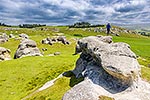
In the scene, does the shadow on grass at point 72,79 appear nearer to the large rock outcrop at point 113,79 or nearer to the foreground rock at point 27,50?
the large rock outcrop at point 113,79

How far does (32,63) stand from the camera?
58719 mm

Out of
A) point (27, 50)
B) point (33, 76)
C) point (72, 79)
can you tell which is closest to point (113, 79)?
point (72, 79)

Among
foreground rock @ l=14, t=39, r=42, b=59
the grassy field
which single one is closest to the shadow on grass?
the grassy field

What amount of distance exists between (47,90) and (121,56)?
11.9m

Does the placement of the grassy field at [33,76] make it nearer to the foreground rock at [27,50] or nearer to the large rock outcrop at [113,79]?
the large rock outcrop at [113,79]

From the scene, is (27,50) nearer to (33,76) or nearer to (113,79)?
(33,76)

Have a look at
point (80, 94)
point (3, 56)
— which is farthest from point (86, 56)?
point (3, 56)

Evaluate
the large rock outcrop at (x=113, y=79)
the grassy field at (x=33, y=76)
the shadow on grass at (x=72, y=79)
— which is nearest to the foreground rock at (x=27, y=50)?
the grassy field at (x=33, y=76)

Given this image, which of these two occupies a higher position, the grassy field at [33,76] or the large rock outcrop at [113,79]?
the large rock outcrop at [113,79]

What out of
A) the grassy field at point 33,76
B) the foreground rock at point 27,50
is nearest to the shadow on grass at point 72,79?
the grassy field at point 33,76

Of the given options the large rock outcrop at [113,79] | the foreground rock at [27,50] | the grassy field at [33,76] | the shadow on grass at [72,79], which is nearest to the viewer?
the large rock outcrop at [113,79]

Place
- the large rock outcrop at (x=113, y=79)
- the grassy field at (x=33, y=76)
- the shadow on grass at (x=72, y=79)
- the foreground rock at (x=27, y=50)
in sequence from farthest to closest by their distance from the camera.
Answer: the foreground rock at (x=27, y=50) < the grassy field at (x=33, y=76) < the shadow on grass at (x=72, y=79) < the large rock outcrop at (x=113, y=79)

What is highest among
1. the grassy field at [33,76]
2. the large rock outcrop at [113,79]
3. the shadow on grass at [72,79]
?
the large rock outcrop at [113,79]

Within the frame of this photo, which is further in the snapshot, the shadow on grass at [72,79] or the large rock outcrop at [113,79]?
the shadow on grass at [72,79]
